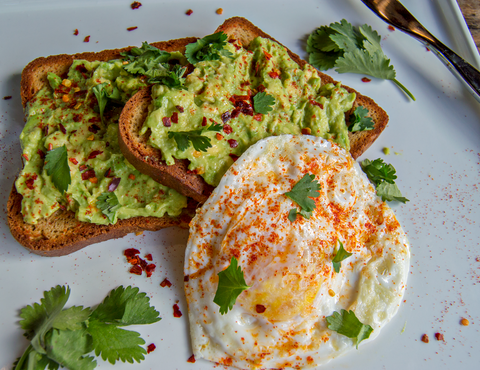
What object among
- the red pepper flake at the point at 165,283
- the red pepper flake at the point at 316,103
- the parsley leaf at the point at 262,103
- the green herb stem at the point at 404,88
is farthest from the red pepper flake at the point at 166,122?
the green herb stem at the point at 404,88

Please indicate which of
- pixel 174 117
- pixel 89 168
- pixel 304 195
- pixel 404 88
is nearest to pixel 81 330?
pixel 89 168

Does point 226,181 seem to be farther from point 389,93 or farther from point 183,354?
point 389,93

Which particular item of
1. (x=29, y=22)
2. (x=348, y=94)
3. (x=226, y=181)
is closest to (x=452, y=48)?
(x=348, y=94)

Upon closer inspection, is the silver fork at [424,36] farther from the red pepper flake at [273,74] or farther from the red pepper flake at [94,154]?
the red pepper flake at [94,154]

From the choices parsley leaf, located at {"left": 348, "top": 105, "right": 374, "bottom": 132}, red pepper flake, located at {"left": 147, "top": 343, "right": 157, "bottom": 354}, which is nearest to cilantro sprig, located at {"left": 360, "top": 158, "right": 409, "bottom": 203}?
parsley leaf, located at {"left": 348, "top": 105, "right": 374, "bottom": 132}

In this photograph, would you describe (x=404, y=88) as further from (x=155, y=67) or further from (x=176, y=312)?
(x=176, y=312)

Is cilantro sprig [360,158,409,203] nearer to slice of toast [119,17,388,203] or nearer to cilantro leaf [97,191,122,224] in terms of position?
slice of toast [119,17,388,203]
